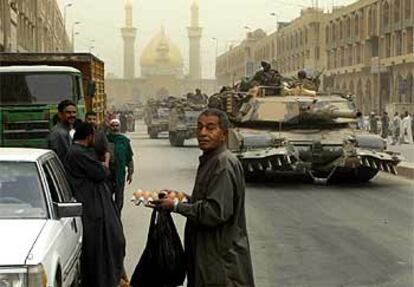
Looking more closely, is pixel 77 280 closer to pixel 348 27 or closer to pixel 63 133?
pixel 63 133

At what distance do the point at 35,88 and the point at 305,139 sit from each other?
19.1 ft

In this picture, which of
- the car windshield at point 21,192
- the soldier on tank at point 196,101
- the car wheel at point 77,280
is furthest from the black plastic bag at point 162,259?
the soldier on tank at point 196,101

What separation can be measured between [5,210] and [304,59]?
8498 centimetres

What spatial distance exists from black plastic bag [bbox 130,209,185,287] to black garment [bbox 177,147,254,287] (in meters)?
0.15

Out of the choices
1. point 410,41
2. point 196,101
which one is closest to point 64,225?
point 196,101

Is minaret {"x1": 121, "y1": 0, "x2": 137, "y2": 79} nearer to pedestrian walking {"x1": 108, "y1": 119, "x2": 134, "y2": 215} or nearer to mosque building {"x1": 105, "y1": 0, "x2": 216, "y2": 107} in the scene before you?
mosque building {"x1": 105, "y1": 0, "x2": 216, "y2": 107}

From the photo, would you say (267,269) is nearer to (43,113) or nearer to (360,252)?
(360,252)

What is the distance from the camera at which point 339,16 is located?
81750 millimetres

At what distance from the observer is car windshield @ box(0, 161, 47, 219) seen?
6.45 meters

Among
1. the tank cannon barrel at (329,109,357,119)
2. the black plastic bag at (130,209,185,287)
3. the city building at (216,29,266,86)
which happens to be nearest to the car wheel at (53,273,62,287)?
the black plastic bag at (130,209,185,287)

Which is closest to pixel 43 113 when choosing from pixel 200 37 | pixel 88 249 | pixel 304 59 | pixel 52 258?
pixel 88 249

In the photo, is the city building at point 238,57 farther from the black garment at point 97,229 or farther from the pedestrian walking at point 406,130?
the black garment at point 97,229

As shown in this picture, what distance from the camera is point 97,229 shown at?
7.49 m

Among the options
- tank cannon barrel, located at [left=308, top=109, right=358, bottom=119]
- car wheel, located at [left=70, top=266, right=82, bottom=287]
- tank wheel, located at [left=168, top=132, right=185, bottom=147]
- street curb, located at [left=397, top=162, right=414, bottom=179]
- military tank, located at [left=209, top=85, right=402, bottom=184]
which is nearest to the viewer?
car wheel, located at [left=70, top=266, right=82, bottom=287]
